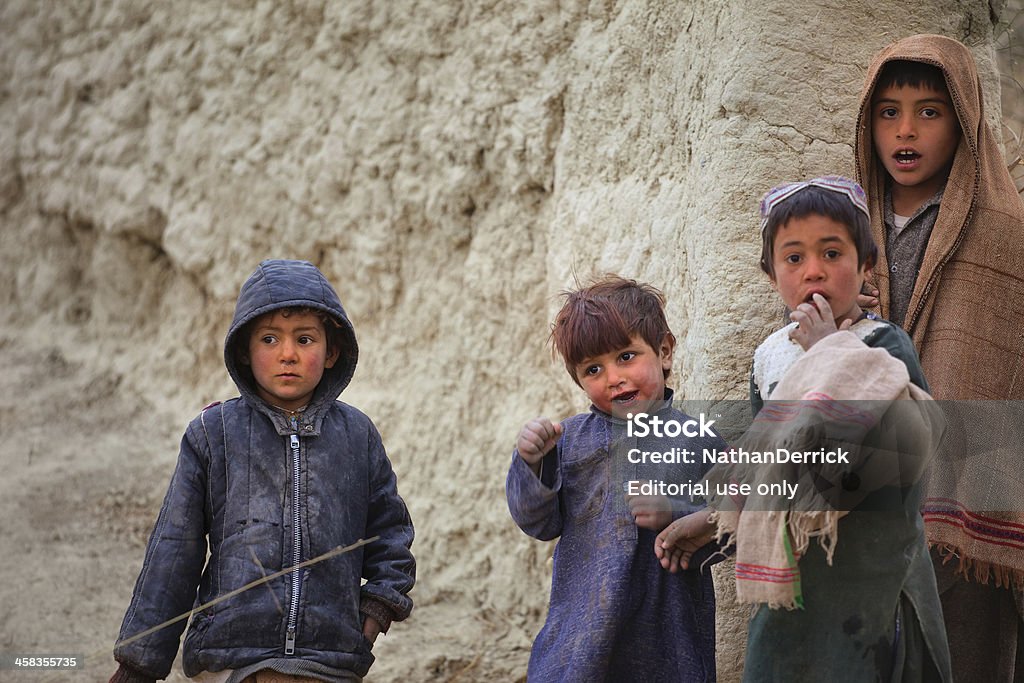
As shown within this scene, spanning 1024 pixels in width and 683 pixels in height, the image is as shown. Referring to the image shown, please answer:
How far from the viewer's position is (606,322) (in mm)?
2654

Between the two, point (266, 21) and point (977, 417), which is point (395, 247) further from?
point (977, 417)

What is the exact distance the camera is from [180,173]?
5.66 metres

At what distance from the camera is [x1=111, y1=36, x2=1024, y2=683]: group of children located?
234 cm

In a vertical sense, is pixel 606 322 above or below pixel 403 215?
below

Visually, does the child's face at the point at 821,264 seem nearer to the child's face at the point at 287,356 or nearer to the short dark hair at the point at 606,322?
the short dark hair at the point at 606,322

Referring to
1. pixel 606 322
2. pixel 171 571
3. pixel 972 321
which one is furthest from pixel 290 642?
pixel 972 321

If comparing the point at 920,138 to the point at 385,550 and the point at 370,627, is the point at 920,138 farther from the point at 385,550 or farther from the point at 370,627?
the point at 370,627

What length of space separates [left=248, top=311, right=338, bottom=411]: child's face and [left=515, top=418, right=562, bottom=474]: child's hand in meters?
0.61

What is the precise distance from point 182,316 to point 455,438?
6.17 ft

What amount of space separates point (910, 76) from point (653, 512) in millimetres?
1294

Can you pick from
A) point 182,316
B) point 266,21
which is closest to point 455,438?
point 182,316

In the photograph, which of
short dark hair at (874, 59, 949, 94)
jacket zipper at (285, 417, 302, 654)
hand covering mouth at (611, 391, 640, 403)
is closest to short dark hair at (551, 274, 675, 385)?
hand covering mouth at (611, 391, 640, 403)

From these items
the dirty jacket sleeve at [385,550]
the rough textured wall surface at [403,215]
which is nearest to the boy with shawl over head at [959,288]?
the rough textured wall surface at [403,215]

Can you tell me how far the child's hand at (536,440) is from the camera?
2.60 metres
